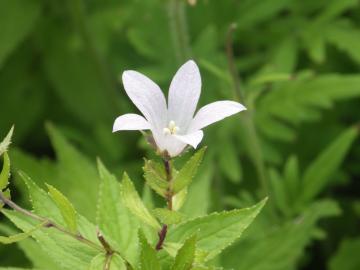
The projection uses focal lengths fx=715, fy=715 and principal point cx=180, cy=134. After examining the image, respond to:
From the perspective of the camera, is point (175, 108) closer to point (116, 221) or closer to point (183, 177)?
point (183, 177)

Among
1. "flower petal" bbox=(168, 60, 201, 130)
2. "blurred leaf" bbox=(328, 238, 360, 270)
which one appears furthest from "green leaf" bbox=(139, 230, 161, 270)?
"blurred leaf" bbox=(328, 238, 360, 270)

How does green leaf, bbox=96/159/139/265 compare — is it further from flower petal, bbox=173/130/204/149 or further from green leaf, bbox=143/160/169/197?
flower petal, bbox=173/130/204/149

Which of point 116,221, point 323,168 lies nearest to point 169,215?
point 116,221

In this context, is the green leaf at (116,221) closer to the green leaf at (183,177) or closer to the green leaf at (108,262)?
the green leaf at (108,262)

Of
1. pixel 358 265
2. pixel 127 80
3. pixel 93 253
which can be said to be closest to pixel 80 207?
pixel 93 253

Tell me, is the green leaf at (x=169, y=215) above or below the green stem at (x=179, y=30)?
below

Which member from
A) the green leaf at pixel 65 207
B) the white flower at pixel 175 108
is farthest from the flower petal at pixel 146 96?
the green leaf at pixel 65 207
